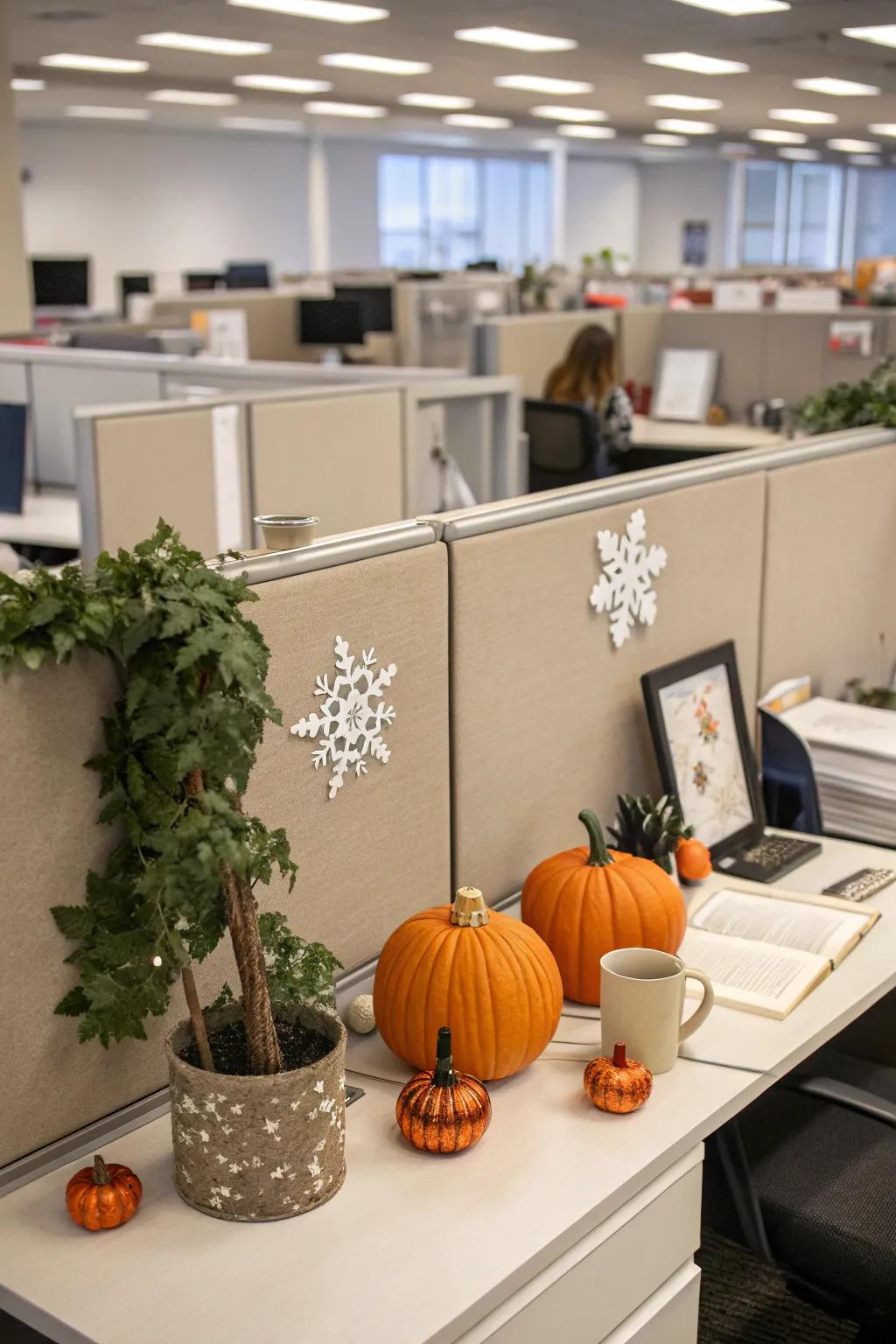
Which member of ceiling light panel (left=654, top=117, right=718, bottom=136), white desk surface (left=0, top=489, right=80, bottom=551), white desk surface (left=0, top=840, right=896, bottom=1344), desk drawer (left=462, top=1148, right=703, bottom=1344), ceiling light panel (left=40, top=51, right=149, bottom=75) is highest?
ceiling light panel (left=654, top=117, right=718, bottom=136)

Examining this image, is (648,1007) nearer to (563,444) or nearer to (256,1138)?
(256,1138)

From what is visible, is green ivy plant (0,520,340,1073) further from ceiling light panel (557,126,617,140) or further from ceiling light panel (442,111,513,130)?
ceiling light panel (557,126,617,140)

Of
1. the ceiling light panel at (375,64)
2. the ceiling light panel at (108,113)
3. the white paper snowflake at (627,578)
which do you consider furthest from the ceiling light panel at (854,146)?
the white paper snowflake at (627,578)

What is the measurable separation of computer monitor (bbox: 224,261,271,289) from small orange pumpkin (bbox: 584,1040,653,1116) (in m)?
12.0

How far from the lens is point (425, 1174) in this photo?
119cm

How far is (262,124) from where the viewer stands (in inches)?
539

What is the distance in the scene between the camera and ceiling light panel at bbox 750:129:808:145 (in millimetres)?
13023

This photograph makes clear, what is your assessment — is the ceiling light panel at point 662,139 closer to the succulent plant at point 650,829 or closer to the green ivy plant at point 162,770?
the succulent plant at point 650,829

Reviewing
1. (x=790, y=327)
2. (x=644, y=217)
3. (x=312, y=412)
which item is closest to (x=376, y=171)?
(x=644, y=217)

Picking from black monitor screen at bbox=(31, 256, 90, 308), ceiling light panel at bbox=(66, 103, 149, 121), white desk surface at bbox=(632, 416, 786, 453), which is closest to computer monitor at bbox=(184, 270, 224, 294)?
black monitor screen at bbox=(31, 256, 90, 308)

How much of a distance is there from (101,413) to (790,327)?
378 cm

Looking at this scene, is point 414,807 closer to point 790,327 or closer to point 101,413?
point 101,413

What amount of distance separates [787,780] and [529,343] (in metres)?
4.22

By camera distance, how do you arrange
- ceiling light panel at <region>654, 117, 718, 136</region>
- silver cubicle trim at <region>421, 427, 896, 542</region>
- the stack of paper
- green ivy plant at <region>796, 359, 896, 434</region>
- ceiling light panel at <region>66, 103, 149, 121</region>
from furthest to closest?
ceiling light panel at <region>66, 103, 149, 121</region>, ceiling light panel at <region>654, 117, 718, 136</region>, green ivy plant at <region>796, 359, 896, 434</region>, the stack of paper, silver cubicle trim at <region>421, 427, 896, 542</region>
